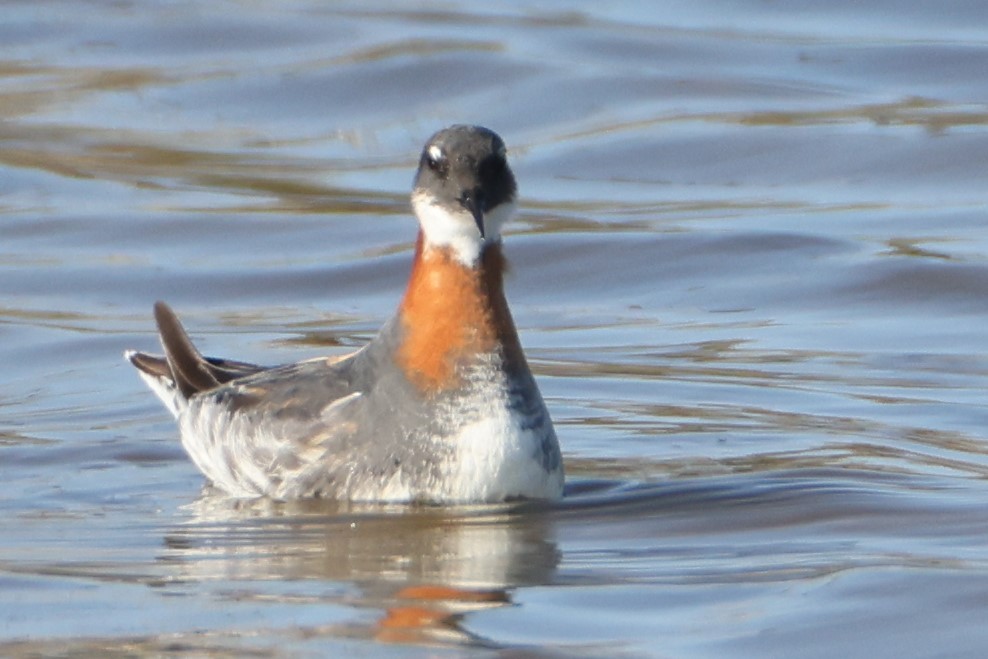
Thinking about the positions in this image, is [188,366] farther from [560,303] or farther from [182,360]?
[560,303]

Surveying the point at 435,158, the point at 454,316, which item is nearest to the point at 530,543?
→ the point at 454,316

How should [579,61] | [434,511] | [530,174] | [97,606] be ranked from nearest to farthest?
1. [97,606]
2. [434,511]
3. [530,174]
4. [579,61]

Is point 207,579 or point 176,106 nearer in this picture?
point 207,579

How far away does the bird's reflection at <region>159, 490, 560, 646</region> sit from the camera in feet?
23.0

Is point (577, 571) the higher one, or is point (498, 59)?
point (498, 59)

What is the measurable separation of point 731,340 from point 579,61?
7.42m

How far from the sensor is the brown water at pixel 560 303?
23.1ft

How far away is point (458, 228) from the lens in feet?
28.1

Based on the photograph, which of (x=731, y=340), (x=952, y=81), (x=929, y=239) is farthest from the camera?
(x=952, y=81)

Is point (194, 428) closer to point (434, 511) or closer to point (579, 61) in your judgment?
point (434, 511)

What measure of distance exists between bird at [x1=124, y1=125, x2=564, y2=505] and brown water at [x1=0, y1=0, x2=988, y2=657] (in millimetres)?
152

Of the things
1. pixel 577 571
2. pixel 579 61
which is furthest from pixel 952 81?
pixel 577 571

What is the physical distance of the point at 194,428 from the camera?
9.55 m

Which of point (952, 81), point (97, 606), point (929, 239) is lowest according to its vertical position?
point (97, 606)
